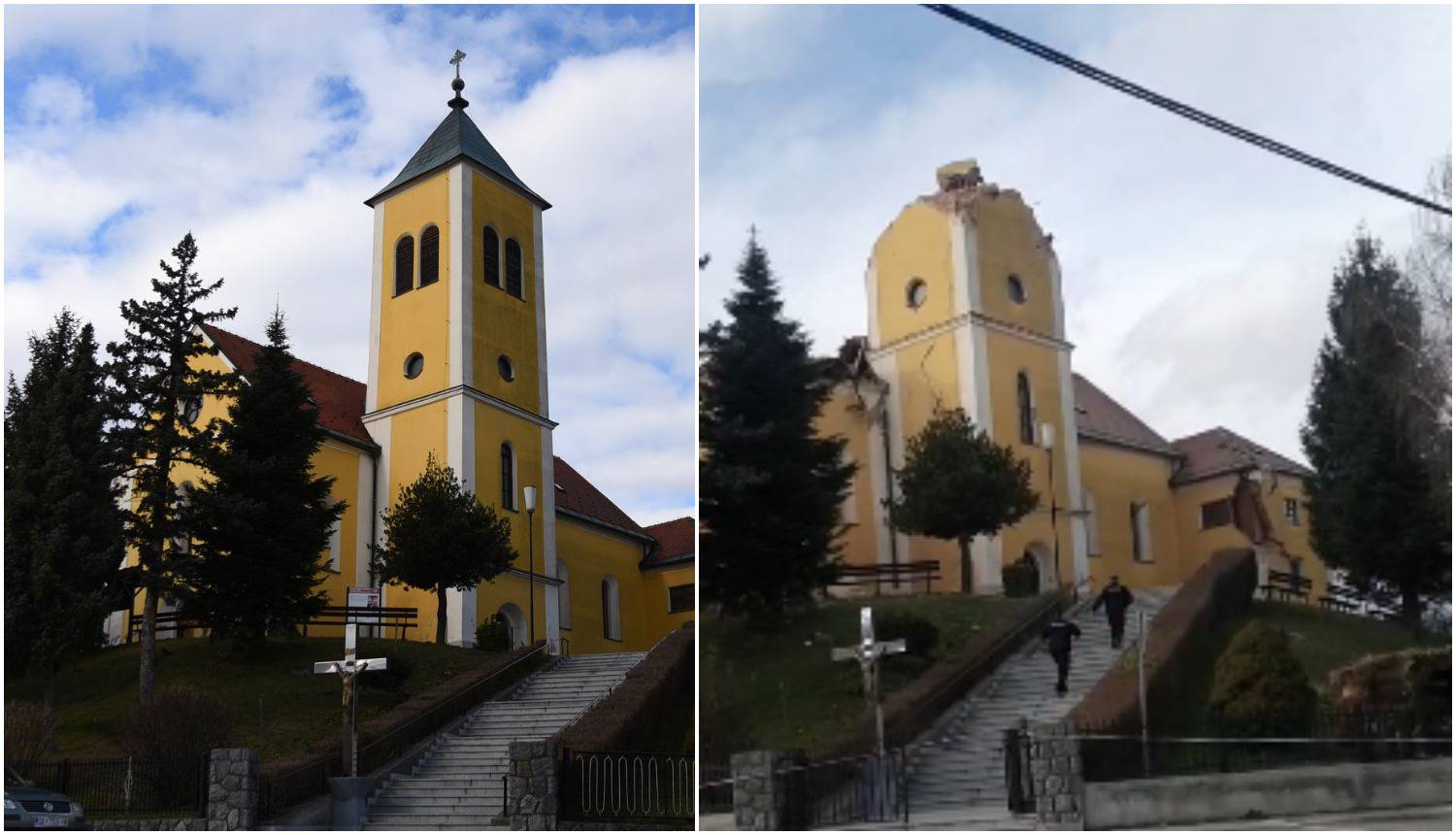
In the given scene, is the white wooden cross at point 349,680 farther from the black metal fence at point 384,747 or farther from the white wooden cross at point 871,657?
the white wooden cross at point 871,657

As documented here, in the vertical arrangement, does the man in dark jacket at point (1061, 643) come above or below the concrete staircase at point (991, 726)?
above

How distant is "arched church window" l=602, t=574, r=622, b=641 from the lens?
34.0 ft

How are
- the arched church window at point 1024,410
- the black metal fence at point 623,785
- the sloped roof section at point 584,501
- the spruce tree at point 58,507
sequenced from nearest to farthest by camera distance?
the black metal fence at point 623,785
the arched church window at point 1024,410
the sloped roof section at point 584,501
the spruce tree at point 58,507

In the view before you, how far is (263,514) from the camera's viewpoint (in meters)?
11.4

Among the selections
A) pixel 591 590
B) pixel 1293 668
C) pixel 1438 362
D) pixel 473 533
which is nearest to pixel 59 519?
pixel 473 533

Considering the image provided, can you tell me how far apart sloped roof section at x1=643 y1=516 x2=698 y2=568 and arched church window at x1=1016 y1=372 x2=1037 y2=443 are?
2048 millimetres

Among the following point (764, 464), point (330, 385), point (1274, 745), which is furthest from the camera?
point (330, 385)

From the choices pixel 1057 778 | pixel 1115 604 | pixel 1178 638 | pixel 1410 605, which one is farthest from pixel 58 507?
pixel 1410 605

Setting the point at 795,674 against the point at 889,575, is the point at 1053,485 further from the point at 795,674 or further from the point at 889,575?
the point at 795,674

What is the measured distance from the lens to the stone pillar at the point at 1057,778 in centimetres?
829

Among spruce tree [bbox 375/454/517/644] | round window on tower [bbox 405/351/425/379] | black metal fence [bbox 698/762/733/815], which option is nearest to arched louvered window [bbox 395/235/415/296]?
round window on tower [bbox 405/351/425/379]

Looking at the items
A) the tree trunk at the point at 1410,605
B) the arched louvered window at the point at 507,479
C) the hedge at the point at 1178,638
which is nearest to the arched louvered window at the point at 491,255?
the arched louvered window at the point at 507,479

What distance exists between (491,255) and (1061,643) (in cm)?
500

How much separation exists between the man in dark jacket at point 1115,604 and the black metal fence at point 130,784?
216 inches
